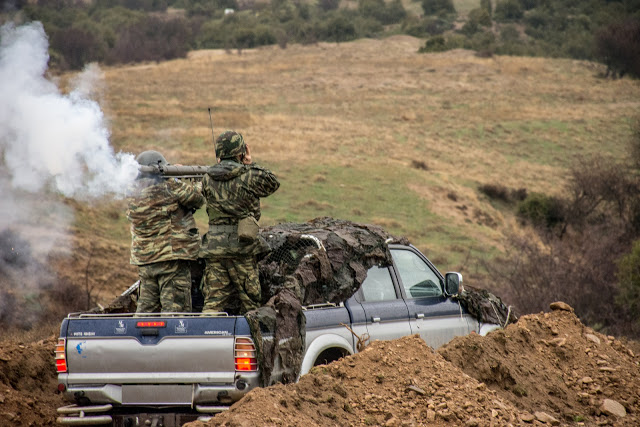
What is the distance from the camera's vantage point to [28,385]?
8336 millimetres

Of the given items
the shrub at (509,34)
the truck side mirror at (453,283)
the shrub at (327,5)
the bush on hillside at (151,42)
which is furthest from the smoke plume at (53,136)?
the shrub at (327,5)

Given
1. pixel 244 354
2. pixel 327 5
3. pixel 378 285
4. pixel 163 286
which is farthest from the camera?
pixel 327 5

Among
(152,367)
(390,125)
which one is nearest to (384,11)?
(390,125)

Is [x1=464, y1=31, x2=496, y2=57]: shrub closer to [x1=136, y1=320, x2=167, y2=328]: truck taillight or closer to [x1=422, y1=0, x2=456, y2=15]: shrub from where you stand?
[x1=422, y1=0, x2=456, y2=15]: shrub

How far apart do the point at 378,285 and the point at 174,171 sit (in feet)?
7.14

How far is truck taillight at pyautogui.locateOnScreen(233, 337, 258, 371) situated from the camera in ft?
20.1

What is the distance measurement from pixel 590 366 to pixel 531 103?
39.9 meters

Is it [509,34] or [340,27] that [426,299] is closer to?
[340,27]

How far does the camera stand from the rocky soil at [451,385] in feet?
20.7

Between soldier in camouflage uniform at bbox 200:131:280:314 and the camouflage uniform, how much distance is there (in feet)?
1.20

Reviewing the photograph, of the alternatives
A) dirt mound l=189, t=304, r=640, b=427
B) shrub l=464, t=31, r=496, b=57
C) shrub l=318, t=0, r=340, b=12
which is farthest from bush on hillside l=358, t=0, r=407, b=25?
dirt mound l=189, t=304, r=640, b=427

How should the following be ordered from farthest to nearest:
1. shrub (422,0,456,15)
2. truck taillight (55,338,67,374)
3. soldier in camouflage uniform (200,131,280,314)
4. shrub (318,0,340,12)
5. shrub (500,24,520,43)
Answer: shrub (318,0,340,12), shrub (422,0,456,15), shrub (500,24,520,43), soldier in camouflage uniform (200,131,280,314), truck taillight (55,338,67,374)

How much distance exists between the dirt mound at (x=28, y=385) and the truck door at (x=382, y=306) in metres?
3.03

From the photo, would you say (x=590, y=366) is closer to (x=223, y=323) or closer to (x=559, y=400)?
(x=559, y=400)
